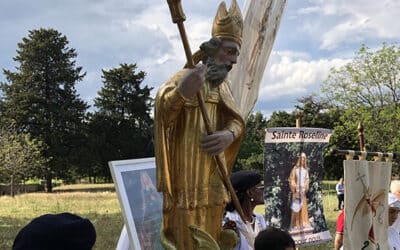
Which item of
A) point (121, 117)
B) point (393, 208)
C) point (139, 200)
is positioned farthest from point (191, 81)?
point (121, 117)

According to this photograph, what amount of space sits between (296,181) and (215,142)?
10.9 ft

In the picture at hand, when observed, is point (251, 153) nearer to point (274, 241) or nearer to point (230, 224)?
point (230, 224)

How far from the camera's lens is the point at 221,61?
205 cm

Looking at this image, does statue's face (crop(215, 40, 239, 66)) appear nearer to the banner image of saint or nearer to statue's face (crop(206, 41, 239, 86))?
statue's face (crop(206, 41, 239, 86))

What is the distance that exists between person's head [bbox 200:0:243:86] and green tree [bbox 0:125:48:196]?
28999 mm

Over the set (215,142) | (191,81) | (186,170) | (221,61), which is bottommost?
(186,170)

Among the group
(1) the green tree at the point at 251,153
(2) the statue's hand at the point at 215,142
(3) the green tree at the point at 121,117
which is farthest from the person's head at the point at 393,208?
(3) the green tree at the point at 121,117

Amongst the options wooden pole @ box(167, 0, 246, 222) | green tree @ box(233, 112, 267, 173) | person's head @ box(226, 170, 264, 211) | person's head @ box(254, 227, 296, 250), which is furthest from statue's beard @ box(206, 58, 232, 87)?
green tree @ box(233, 112, 267, 173)

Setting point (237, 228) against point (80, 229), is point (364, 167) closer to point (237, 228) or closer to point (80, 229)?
point (237, 228)

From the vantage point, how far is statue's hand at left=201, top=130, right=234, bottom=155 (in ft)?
6.40

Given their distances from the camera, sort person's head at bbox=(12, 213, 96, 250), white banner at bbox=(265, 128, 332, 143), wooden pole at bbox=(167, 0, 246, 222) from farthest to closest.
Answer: white banner at bbox=(265, 128, 332, 143) < wooden pole at bbox=(167, 0, 246, 222) < person's head at bbox=(12, 213, 96, 250)

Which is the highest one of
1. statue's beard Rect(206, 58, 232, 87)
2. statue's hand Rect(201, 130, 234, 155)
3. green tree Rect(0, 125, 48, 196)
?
statue's beard Rect(206, 58, 232, 87)

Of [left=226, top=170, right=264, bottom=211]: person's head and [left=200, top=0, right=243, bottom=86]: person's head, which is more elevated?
[left=200, top=0, right=243, bottom=86]: person's head

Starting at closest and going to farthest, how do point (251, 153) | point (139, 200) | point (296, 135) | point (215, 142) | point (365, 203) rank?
point (215, 142) < point (139, 200) < point (365, 203) < point (296, 135) < point (251, 153)
